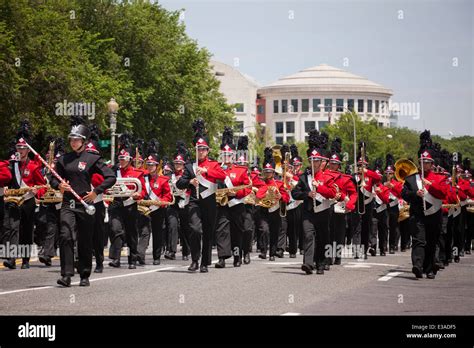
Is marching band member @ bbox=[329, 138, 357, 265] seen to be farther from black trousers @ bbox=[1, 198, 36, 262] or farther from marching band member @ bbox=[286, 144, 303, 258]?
black trousers @ bbox=[1, 198, 36, 262]

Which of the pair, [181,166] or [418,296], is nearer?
[418,296]

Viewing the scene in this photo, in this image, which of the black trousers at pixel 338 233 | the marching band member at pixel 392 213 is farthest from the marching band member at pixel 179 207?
the marching band member at pixel 392 213

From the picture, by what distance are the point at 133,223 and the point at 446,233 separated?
6921 mm

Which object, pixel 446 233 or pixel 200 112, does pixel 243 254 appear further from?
pixel 200 112

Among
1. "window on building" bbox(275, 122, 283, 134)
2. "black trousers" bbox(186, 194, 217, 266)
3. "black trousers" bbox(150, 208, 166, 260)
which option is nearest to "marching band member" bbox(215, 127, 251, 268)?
"black trousers" bbox(186, 194, 217, 266)

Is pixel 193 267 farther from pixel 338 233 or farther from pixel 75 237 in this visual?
pixel 338 233

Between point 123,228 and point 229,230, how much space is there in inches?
84.2

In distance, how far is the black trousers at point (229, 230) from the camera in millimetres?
23266

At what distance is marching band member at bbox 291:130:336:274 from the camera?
21859mm

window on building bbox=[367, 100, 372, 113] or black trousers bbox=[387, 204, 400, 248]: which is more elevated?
window on building bbox=[367, 100, 372, 113]

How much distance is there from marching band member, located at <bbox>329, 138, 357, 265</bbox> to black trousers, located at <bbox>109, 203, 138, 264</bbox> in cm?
399

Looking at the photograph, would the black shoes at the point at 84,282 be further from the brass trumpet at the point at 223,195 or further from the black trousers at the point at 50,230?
the brass trumpet at the point at 223,195
